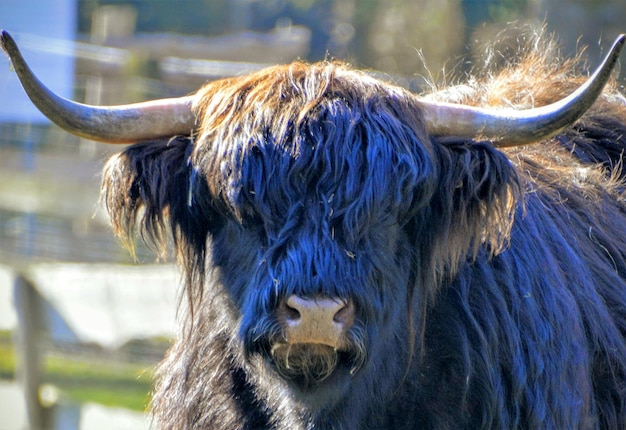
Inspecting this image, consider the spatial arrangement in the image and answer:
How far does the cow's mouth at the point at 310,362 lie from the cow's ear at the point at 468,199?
24.5 inches

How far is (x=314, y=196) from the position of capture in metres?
3.57

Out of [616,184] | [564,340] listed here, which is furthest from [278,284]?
[616,184]

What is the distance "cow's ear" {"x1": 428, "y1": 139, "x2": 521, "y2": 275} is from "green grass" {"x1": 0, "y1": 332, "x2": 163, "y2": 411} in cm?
598

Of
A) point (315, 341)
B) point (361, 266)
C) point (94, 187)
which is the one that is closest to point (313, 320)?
point (315, 341)

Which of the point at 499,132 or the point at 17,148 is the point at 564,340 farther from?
the point at 17,148

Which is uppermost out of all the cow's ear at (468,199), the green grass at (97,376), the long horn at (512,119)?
the long horn at (512,119)

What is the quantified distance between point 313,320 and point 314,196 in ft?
1.72

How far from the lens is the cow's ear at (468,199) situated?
3.81m

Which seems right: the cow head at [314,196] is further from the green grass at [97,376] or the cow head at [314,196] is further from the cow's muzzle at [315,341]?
the green grass at [97,376]

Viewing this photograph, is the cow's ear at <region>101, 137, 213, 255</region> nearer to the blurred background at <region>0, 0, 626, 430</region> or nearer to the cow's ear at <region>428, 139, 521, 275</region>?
the blurred background at <region>0, 0, 626, 430</region>

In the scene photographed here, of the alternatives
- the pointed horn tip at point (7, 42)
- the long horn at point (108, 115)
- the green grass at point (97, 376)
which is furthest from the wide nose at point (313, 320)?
the green grass at point (97, 376)

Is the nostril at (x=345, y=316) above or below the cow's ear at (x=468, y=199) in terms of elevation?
below

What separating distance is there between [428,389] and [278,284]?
2.96 ft

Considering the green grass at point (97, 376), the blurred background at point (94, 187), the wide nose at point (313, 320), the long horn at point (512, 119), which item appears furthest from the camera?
the green grass at point (97, 376)
